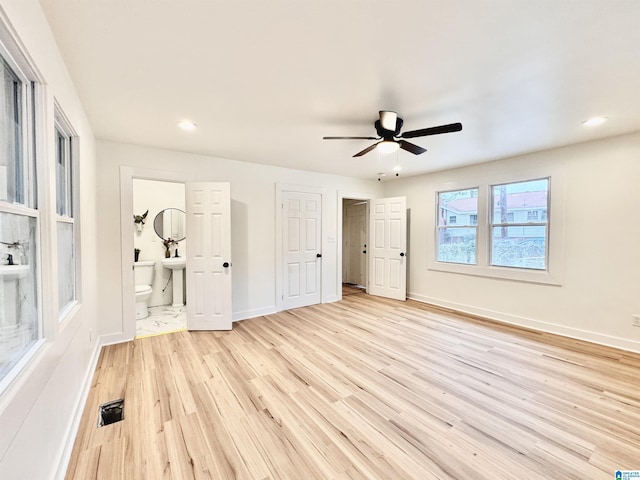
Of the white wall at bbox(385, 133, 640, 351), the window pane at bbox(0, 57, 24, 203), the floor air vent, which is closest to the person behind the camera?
the window pane at bbox(0, 57, 24, 203)

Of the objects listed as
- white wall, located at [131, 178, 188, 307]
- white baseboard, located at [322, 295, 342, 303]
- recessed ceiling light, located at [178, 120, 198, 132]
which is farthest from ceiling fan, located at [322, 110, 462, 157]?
white wall, located at [131, 178, 188, 307]

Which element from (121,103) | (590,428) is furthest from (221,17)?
(590,428)

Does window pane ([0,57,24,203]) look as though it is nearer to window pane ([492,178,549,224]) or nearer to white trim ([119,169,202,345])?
white trim ([119,169,202,345])

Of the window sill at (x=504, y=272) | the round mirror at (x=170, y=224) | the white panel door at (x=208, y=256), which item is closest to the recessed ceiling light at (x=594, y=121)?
the window sill at (x=504, y=272)

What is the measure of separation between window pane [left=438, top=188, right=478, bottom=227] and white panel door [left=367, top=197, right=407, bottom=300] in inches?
25.3

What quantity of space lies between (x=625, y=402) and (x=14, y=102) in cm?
433

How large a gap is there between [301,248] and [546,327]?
12.0 ft

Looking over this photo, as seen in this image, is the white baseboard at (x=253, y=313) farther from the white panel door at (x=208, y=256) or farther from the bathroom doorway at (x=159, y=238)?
the bathroom doorway at (x=159, y=238)

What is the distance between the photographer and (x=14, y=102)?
125 cm

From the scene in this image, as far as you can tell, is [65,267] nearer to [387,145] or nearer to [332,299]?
[387,145]

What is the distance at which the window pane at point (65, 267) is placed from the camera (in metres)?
1.79

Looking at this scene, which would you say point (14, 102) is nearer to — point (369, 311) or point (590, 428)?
point (590, 428)

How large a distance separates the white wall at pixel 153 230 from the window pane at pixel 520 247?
5.28 metres

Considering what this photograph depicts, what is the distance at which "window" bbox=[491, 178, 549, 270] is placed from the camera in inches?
146
